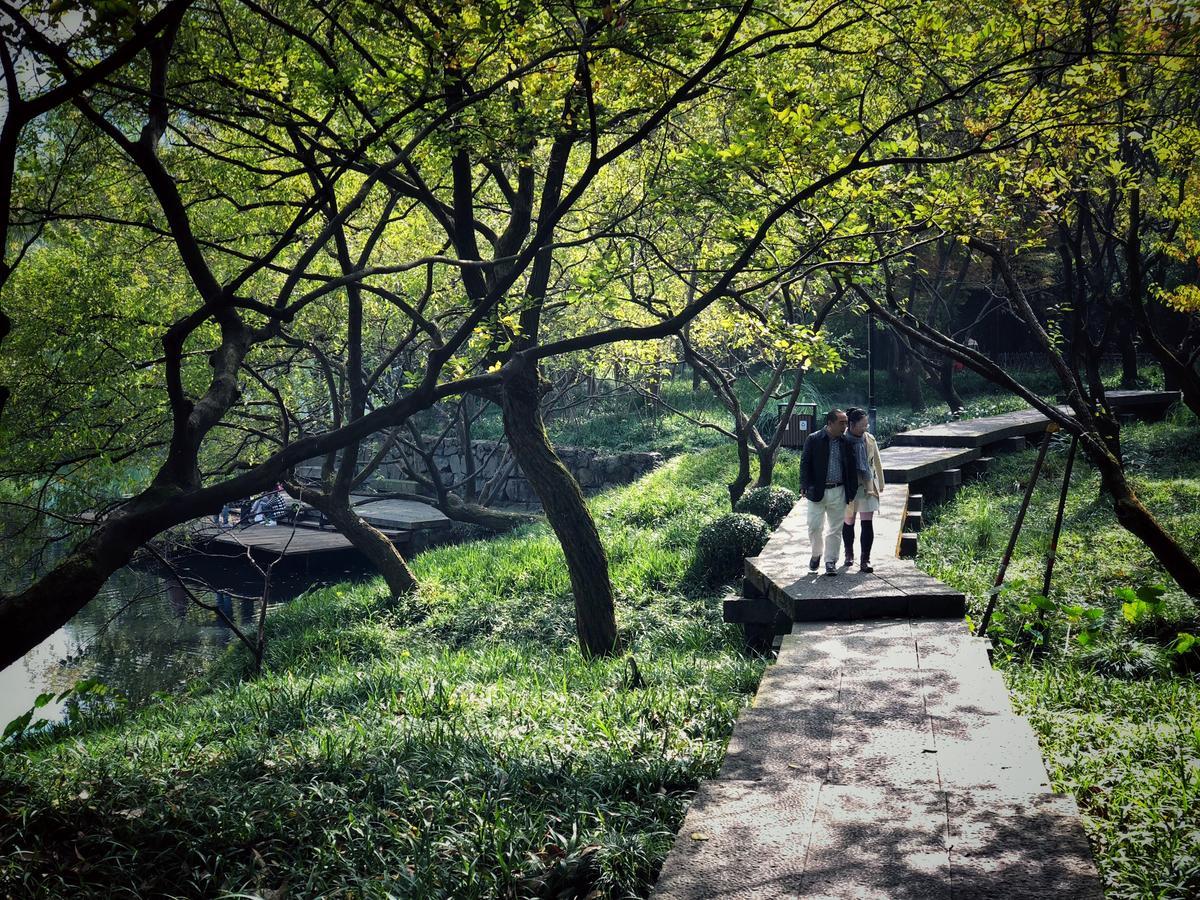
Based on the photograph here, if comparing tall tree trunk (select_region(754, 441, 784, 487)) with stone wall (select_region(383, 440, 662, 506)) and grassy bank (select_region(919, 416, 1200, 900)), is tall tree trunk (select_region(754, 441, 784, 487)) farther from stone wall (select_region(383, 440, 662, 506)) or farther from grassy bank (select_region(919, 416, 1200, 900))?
stone wall (select_region(383, 440, 662, 506))

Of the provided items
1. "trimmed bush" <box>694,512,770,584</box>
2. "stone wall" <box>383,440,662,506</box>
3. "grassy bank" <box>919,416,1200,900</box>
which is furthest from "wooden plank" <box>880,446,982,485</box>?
"stone wall" <box>383,440,662,506</box>

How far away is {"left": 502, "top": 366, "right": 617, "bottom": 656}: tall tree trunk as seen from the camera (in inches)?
417

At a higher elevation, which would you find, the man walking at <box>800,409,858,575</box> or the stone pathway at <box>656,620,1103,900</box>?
the man walking at <box>800,409,858,575</box>

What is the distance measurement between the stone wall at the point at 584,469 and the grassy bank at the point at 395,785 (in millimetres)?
15614

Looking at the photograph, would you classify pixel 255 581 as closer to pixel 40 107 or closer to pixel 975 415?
pixel 975 415

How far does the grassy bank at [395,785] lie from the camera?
4254mm

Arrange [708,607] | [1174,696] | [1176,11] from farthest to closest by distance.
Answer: [708,607], [1176,11], [1174,696]

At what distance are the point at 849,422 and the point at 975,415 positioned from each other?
45.0ft

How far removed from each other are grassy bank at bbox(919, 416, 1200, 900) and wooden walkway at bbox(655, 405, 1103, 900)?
0.30 m

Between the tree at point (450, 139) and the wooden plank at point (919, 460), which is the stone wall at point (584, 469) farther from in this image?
the tree at point (450, 139)

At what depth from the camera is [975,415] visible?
68.3ft

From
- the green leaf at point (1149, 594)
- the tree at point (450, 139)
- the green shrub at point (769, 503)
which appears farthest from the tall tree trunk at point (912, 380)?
the green leaf at point (1149, 594)

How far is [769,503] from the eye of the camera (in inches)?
551

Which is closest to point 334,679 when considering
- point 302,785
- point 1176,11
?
point 302,785
